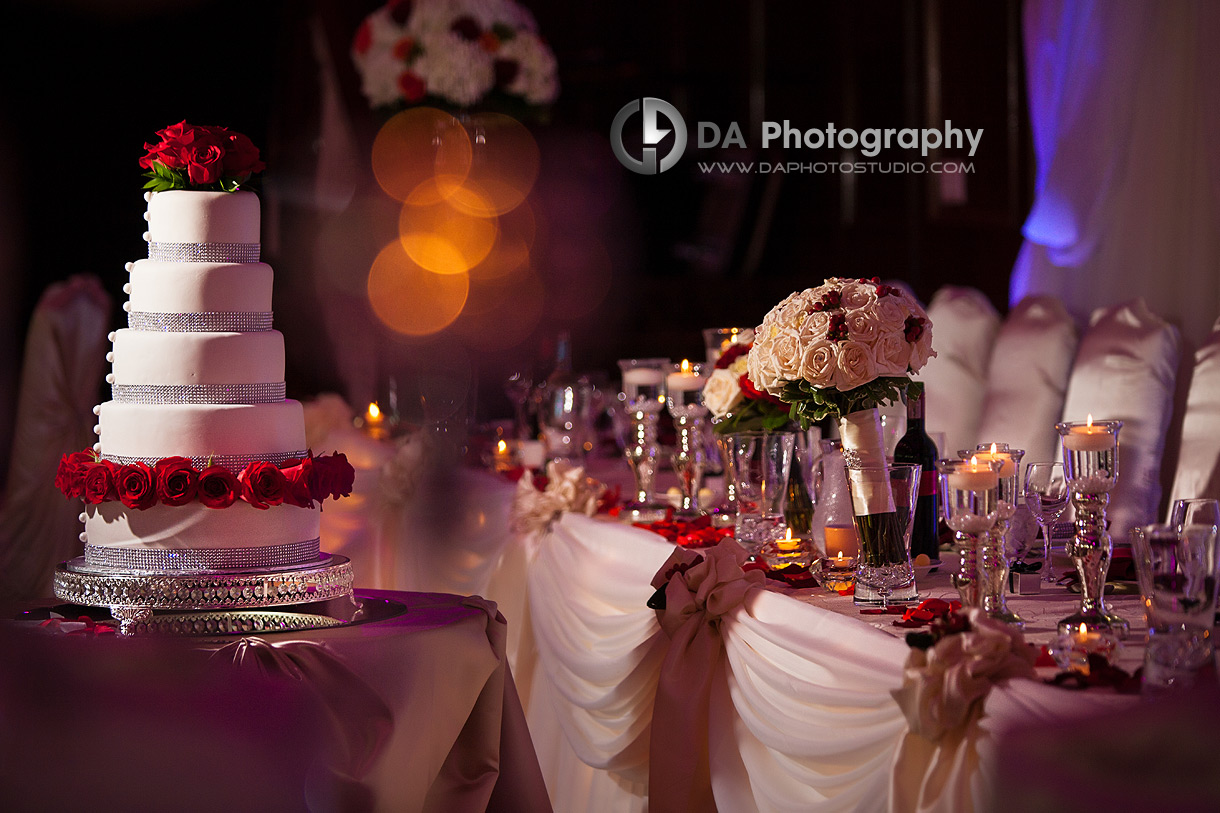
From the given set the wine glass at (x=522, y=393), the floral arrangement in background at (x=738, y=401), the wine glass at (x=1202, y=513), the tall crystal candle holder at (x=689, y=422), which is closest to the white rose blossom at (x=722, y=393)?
the floral arrangement in background at (x=738, y=401)

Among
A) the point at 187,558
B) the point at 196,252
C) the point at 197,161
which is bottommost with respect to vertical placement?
the point at 187,558

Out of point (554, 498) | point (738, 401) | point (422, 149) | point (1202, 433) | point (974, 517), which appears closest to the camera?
point (974, 517)

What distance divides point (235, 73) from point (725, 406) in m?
3.63

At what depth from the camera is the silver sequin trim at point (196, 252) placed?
235 centimetres

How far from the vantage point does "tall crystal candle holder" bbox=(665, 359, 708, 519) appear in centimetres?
345

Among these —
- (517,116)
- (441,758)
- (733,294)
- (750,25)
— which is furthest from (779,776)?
(750,25)

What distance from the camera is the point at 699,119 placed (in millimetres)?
6297

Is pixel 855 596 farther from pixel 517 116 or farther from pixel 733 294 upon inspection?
pixel 733 294

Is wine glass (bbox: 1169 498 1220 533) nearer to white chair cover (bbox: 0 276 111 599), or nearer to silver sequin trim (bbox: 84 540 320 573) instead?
silver sequin trim (bbox: 84 540 320 573)

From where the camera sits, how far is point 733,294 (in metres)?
6.25

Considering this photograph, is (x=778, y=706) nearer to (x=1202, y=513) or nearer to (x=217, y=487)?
(x=1202, y=513)

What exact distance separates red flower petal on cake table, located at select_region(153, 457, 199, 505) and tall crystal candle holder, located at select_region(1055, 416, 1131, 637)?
1.52 metres

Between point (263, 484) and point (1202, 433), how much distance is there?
2562 mm

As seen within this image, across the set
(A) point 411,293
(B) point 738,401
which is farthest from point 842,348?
(A) point 411,293
